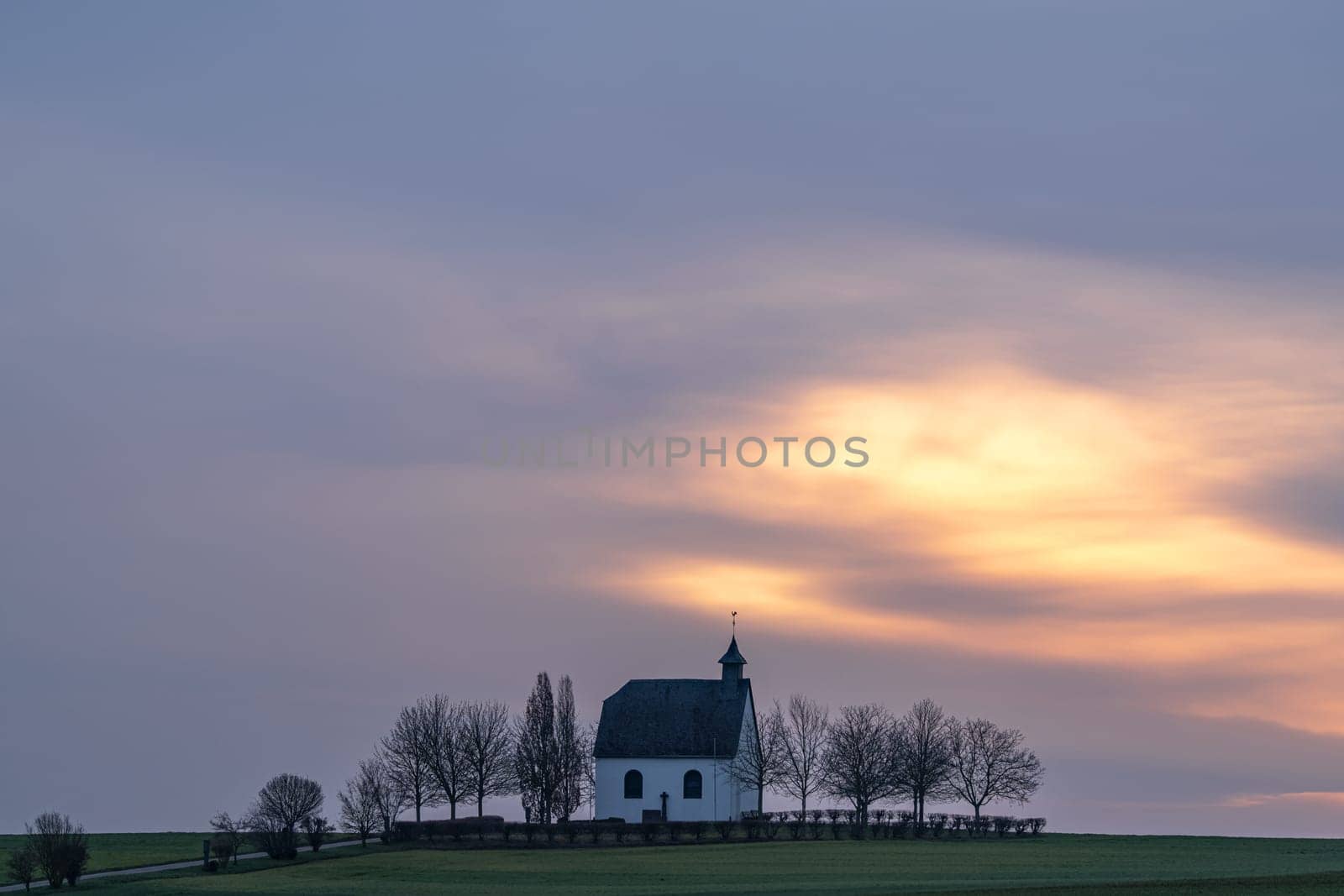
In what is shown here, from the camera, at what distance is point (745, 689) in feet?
361

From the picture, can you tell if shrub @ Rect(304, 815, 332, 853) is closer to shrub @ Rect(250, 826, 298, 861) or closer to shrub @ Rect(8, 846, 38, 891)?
shrub @ Rect(250, 826, 298, 861)

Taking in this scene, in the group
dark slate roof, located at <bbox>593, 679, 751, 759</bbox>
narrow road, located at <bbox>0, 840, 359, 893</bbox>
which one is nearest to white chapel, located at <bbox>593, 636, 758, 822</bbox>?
dark slate roof, located at <bbox>593, 679, 751, 759</bbox>

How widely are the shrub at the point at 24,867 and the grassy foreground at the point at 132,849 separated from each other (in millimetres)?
3053

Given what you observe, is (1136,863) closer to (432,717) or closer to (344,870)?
(344,870)

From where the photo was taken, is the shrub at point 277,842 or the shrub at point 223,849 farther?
the shrub at point 277,842

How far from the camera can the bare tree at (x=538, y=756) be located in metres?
103

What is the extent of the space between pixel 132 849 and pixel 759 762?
128 feet

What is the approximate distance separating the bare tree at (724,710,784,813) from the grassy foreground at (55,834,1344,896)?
815 inches

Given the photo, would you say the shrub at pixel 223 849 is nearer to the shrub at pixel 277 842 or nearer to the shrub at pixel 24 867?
the shrub at pixel 277 842

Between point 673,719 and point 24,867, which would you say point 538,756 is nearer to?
point 673,719

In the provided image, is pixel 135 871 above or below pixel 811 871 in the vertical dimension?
below

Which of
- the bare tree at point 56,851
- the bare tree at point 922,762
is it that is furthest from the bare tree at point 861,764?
the bare tree at point 56,851

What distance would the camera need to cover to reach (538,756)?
104250 millimetres

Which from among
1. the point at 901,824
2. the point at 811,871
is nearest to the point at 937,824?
the point at 901,824
